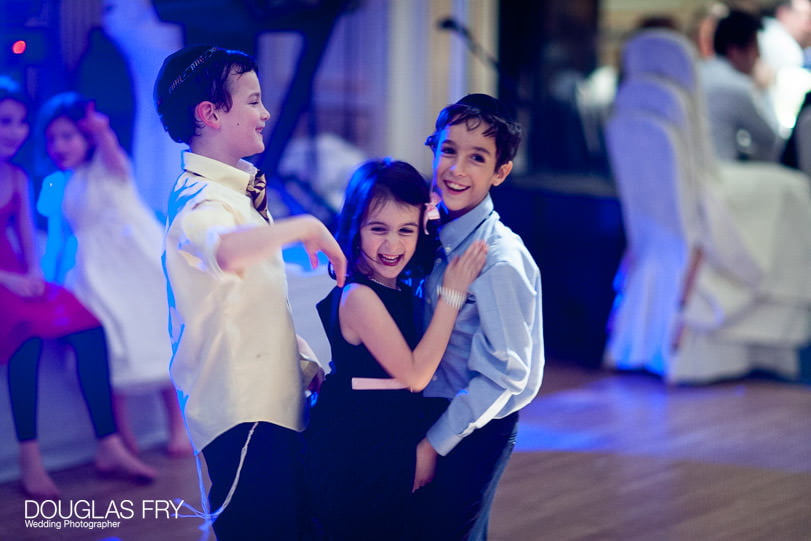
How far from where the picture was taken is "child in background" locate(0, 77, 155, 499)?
2494 mm

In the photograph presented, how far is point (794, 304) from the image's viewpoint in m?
3.70

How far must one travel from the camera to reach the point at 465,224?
1701 millimetres

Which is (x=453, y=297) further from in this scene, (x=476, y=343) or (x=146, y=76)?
(x=146, y=76)

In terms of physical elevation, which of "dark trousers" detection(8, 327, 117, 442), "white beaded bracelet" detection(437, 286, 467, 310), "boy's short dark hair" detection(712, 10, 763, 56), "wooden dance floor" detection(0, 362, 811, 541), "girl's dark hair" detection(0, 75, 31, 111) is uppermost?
"boy's short dark hair" detection(712, 10, 763, 56)

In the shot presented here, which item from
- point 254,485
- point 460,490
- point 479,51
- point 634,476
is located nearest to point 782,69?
point 479,51

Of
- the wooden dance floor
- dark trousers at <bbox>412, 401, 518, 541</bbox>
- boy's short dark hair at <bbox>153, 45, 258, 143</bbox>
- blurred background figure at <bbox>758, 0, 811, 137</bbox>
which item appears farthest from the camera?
blurred background figure at <bbox>758, 0, 811, 137</bbox>

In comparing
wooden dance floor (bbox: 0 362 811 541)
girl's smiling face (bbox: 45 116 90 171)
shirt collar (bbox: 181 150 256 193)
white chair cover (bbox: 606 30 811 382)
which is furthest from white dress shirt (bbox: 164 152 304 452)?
white chair cover (bbox: 606 30 811 382)

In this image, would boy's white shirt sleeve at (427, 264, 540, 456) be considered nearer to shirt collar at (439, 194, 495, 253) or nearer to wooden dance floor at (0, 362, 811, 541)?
shirt collar at (439, 194, 495, 253)

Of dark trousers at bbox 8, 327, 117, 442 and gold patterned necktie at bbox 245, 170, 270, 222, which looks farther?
dark trousers at bbox 8, 327, 117, 442

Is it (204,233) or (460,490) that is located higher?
(204,233)

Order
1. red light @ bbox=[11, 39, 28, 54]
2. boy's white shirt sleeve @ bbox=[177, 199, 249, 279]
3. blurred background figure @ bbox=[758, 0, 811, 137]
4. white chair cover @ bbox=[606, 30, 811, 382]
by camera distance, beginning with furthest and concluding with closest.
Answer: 1. blurred background figure @ bbox=[758, 0, 811, 137]
2. white chair cover @ bbox=[606, 30, 811, 382]
3. red light @ bbox=[11, 39, 28, 54]
4. boy's white shirt sleeve @ bbox=[177, 199, 249, 279]

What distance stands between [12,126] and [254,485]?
57.5 inches

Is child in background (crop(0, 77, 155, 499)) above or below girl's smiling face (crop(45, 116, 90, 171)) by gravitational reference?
below

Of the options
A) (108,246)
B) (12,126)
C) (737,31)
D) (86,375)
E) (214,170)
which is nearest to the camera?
(214,170)
